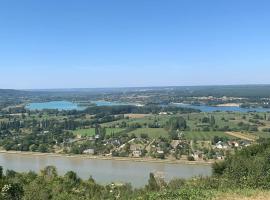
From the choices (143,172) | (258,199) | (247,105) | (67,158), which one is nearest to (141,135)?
(67,158)

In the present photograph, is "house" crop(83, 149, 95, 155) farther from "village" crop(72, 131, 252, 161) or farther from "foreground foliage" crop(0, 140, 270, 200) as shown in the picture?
"foreground foliage" crop(0, 140, 270, 200)

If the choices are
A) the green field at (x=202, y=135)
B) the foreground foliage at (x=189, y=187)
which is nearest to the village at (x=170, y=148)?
the green field at (x=202, y=135)

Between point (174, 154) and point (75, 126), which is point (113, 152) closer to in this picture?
point (174, 154)

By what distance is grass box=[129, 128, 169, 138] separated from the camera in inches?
1631

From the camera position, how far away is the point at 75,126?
5019 cm

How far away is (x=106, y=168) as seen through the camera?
2638cm

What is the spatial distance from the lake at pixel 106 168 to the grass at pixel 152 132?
38.4 ft

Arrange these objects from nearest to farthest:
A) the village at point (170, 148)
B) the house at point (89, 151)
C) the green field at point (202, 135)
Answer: the village at point (170, 148) < the house at point (89, 151) < the green field at point (202, 135)

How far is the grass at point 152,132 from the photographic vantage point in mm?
41419

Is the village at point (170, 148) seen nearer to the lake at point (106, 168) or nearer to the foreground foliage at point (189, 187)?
the lake at point (106, 168)

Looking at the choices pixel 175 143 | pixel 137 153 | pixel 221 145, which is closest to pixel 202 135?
pixel 175 143

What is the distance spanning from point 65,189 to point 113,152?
18469mm

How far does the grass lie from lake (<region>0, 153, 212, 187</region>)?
11.7 m

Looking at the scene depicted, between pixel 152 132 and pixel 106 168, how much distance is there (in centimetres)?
1735
